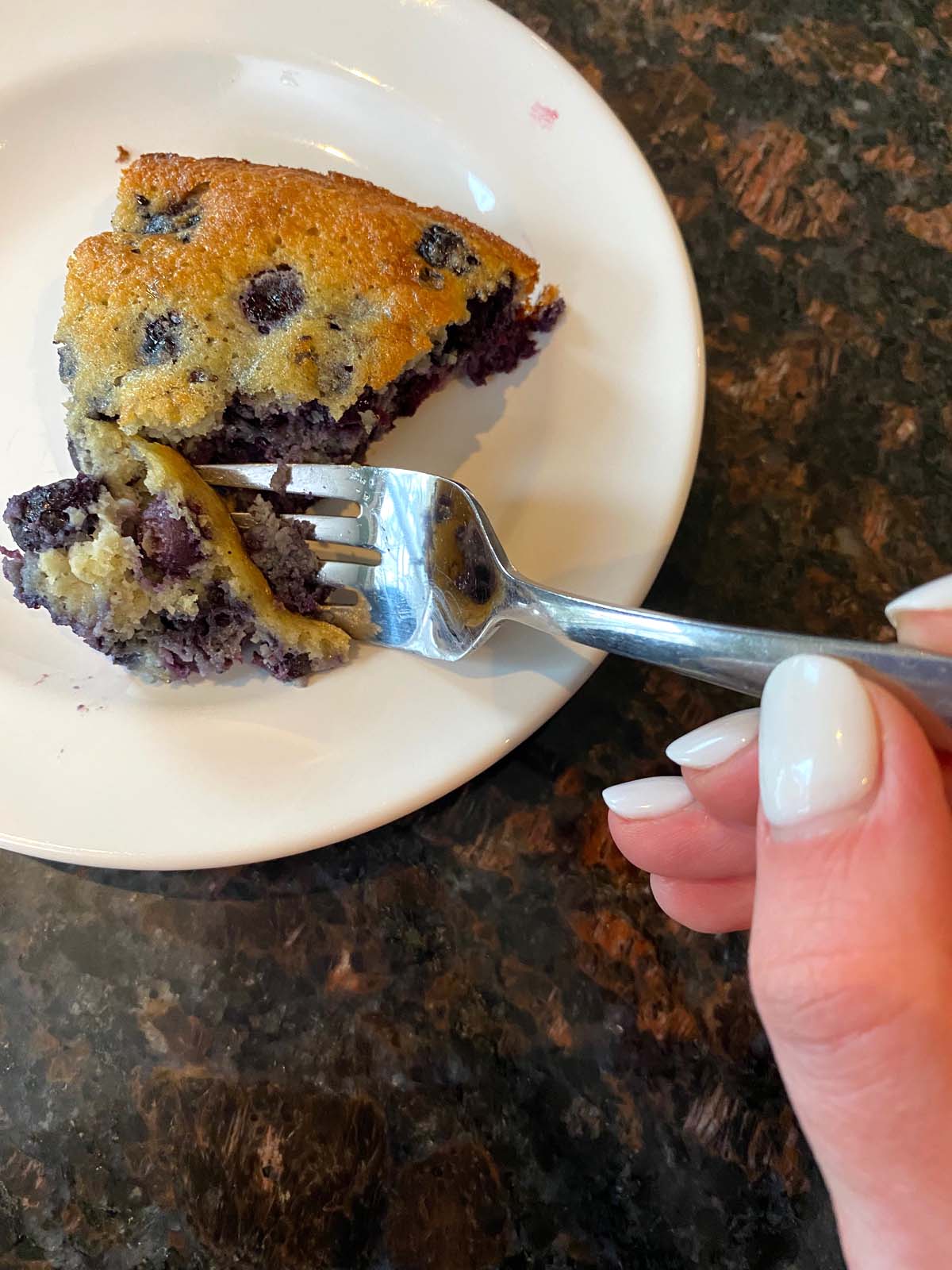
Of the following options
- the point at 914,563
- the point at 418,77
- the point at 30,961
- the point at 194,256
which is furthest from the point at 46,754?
the point at 914,563

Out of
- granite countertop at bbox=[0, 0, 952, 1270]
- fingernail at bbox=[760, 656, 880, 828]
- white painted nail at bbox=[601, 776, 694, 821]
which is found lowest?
granite countertop at bbox=[0, 0, 952, 1270]

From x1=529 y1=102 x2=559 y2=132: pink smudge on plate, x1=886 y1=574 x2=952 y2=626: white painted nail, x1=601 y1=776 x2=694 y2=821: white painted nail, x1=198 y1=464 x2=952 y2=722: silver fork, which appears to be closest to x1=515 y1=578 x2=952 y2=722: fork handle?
x1=198 y1=464 x2=952 y2=722: silver fork

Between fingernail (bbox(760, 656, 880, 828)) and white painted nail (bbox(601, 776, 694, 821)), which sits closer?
fingernail (bbox(760, 656, 880, 828))

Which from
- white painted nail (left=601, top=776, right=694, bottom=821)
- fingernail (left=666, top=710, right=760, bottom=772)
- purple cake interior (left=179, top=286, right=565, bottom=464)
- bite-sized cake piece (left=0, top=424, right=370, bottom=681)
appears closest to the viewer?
fingernail (left=666, top=710, right=760, bottom=772)

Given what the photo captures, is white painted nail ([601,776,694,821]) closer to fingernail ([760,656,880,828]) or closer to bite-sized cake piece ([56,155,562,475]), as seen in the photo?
fingernail ([760,656,880,828])

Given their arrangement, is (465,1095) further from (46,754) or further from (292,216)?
(292,216)

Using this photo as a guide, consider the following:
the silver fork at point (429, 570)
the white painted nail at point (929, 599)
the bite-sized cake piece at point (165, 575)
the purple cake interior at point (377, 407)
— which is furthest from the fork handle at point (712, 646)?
the purple cake interior at point (377, 407)
